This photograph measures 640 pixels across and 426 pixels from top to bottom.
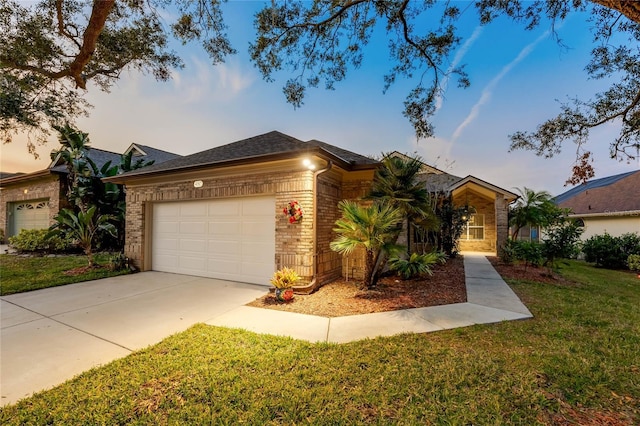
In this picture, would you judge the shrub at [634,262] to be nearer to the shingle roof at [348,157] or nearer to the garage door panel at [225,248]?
the shingle roof at [348,157]

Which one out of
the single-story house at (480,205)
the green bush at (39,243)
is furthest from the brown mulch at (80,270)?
the single-story house at (480,205)

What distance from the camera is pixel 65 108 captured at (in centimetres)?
812

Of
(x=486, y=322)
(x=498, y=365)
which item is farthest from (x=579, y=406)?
(x=486, y=322)

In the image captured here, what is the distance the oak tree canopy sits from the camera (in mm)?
5734

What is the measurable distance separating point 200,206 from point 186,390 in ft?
19.9

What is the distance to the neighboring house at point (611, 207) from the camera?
1315 centimetres

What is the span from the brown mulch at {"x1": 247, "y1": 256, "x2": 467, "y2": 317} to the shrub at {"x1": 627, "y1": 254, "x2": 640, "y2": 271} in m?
10.2

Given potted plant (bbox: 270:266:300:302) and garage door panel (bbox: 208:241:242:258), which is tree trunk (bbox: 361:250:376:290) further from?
garage door panel (bbox: 208:241:242:258)

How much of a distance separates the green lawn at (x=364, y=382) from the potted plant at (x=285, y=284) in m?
1.59

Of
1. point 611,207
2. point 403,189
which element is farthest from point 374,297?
point 611,207

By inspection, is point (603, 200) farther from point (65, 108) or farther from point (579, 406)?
point (65, 108)

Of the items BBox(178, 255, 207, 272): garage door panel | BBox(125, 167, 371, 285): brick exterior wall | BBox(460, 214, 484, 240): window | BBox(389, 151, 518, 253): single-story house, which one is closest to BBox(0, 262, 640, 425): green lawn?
BBox(125, 167, 371, 285): brick exterior wall

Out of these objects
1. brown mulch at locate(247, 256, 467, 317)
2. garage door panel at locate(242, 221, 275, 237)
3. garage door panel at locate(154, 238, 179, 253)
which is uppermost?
garage door panel at locate(242, 221, 275, 237)

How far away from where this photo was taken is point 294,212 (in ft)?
20.0
